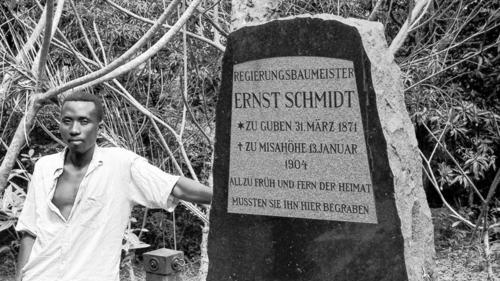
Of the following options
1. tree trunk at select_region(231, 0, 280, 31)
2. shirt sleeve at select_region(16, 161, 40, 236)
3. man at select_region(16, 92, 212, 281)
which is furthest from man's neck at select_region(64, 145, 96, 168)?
tree trunk at select_region(231, 0, 280, 31)

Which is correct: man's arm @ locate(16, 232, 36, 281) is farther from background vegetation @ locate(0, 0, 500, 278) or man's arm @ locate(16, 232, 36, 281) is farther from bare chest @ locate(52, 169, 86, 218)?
background vegetation @ locate(0, 0, 500, 278)

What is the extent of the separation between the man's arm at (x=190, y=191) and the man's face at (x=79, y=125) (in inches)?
15.4

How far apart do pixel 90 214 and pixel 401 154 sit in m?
1.41

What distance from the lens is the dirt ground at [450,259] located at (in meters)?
6.93

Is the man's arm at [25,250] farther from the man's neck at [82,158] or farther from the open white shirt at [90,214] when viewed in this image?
the man's neck at [82,158]

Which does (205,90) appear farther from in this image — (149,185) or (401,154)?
(149,185)

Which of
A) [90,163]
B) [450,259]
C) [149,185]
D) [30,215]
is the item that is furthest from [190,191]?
[450,259]

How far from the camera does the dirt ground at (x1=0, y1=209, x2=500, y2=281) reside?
273 inches

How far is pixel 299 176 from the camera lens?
3354 millimetres

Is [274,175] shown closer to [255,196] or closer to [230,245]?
[255,196]

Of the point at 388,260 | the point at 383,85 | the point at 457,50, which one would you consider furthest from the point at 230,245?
the point at 457,50

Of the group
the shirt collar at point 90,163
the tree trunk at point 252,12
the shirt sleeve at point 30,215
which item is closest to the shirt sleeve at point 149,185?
the shirt collar at point 90,163

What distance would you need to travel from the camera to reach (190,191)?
2961 mm

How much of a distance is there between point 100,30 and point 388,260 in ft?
13.5
